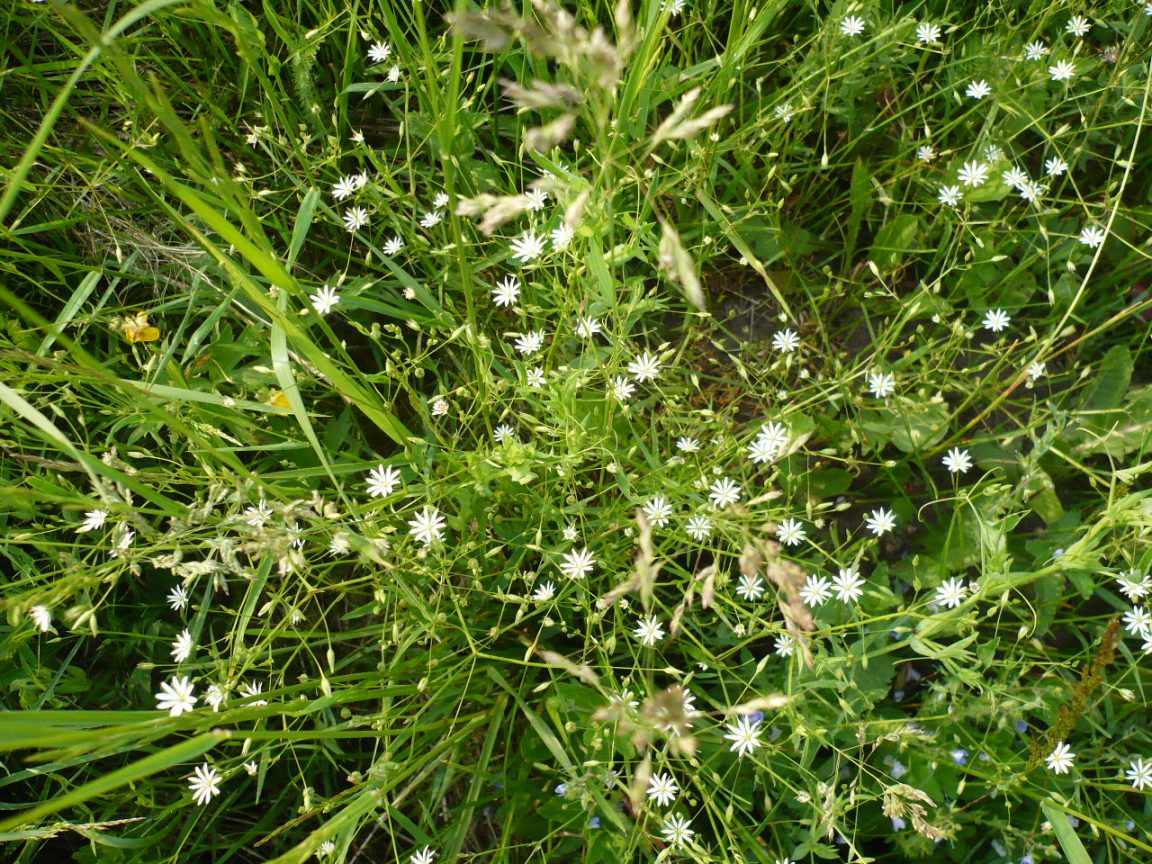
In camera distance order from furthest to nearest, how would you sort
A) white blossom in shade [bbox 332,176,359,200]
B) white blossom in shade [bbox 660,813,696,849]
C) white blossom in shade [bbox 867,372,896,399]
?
white blossom in shade [bbox 332,176,359,200] < white blossom in shade [bbox 867,372,896,399] < white blossom in shade [bbox 660,813,696,849]

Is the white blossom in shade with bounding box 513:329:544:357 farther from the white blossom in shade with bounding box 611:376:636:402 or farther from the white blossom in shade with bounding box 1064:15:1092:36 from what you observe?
the white blossom in shade with bounding box 1064:15:1092:36

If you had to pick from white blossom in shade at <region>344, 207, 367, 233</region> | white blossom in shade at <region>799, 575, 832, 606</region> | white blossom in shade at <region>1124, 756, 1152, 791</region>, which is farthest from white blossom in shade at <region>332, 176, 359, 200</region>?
white blossom in shade at <region>1124, 756, 1152, 791</region>

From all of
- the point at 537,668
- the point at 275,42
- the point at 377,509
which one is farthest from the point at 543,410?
the point at 275,42

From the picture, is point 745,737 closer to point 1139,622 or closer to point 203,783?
point 1139,622

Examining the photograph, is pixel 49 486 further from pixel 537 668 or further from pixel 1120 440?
pixel 1120 440

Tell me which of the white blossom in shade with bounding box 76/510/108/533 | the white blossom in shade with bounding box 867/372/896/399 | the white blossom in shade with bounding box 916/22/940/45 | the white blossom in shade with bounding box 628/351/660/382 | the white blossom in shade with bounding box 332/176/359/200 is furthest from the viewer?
the white blossom in shade with bounding box 916/22/940/45

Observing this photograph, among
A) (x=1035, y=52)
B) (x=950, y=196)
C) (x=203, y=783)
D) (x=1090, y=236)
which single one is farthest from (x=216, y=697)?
(x=1035, y=52)

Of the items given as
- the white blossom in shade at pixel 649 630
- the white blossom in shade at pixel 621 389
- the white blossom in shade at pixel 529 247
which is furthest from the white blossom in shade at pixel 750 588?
the white blossom in shade at pixel 529 247
